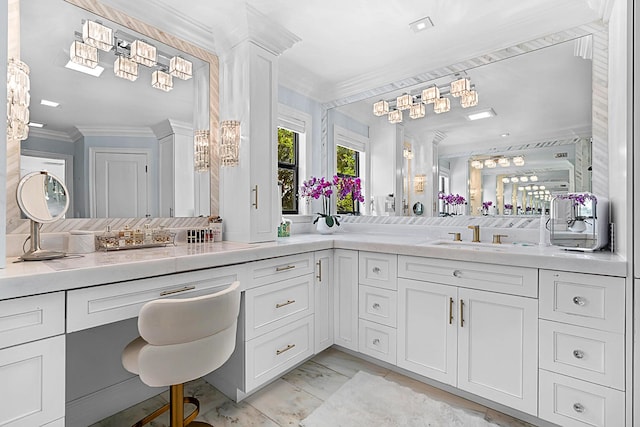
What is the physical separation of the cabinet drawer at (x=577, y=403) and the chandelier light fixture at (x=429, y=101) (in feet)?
6.39

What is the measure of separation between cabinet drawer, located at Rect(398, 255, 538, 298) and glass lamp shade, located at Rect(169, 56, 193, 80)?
6.44 ft

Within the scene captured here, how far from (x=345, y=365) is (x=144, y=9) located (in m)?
2.74

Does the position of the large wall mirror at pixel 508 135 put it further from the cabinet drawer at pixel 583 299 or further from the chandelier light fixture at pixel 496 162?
the cabinet drawer at pixel 583 299

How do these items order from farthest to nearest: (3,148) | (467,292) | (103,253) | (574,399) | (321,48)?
(321,48) → (467,292) → (103,253) → (574,399) → (3,148)

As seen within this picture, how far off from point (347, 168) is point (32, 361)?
2.74 meters

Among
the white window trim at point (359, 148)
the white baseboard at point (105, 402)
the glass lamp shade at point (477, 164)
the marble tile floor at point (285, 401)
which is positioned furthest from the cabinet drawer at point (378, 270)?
the white baseboard at point (105, 402)

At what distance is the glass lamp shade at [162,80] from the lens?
2162 mm

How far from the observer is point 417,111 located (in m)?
2.83

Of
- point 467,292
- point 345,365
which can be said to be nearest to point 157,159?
→ point 345,365

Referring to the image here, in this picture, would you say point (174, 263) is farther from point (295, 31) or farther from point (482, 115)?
point (482, 115)

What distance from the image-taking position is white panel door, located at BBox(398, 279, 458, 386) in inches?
76.1

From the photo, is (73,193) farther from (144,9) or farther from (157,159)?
(144,9)

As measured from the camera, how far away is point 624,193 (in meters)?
1.44

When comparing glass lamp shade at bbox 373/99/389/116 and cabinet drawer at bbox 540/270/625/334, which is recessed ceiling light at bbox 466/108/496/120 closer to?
Answer: glass lamp shade at bbox 373/99/389/116
